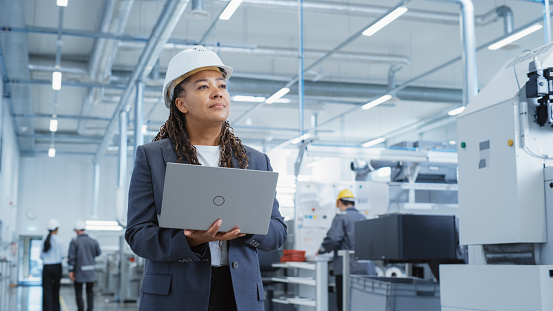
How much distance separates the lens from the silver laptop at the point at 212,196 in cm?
150

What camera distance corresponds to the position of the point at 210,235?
4.99ft

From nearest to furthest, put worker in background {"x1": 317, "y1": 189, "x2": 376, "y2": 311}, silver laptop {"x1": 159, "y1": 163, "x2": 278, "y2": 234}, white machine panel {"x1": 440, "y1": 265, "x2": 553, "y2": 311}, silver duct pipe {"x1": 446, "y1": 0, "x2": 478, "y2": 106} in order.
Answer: silver laptop {"x1": 159, "y1": 163, "x2": 278, "y2": 234}
white machine panel {"x1": 440, "y1": 265, "x2": 553, "y2": 311}
silver duct pipe {"x1": 446, "y1": 0, "x2": 478, "y2": 106}
worker in background {"x1": 317, "y1": 189, "x2": 376, "y2": 311}

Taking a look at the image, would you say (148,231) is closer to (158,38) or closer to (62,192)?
(158,38)

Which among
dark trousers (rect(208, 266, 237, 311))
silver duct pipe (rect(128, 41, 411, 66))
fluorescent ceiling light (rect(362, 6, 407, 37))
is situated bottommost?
dark trousers (rect(208, 266, 237, 311))

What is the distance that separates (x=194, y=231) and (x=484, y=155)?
224 centimetres

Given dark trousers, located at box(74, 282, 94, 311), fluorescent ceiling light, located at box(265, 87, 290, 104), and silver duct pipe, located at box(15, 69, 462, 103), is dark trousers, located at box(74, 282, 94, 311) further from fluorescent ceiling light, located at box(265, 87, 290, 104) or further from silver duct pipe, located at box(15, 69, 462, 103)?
fluorescent ceiling light, located at box(265, 87, 290, 104)

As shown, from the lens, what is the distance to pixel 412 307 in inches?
193

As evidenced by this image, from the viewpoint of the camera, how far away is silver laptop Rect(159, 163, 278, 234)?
1496mm

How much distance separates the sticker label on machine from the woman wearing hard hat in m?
1.88

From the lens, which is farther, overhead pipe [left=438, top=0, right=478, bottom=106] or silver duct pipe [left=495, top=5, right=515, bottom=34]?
silver duct pipe [left=495, top=5, right=515, bottom=34]

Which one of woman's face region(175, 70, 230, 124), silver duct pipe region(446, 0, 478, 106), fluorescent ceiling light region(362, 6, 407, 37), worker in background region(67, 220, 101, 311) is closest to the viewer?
woman's face region(175, 70, 230, 124)

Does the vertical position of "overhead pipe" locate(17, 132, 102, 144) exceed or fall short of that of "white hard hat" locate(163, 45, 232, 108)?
it exceeds it

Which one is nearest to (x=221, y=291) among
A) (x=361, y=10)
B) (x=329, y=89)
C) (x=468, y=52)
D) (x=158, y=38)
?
(x=468, y=52)

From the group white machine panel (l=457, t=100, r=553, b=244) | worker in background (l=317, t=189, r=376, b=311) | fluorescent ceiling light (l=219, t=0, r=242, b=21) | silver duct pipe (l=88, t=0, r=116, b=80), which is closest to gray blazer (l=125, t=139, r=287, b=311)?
white machine panel (l=457, t=100, r=553, b=244)
